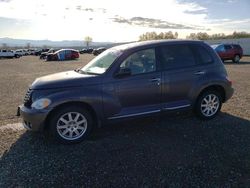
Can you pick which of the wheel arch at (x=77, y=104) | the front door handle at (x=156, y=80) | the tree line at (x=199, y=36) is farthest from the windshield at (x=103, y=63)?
the tree line at (x=199, y=36)

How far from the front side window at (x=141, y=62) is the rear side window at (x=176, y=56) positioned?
216mm

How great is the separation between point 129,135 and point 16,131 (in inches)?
95.7

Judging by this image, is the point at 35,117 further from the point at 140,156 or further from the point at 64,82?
the point at 140,156

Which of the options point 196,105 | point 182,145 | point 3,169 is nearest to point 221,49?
point 196,105

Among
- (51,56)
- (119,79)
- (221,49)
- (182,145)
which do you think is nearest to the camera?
(182,145)

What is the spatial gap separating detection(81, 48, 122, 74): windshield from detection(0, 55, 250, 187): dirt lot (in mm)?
1268

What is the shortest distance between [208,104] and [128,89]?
211 centimetres

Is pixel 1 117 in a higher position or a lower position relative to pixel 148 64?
lower

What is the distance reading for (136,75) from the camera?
18.3ft

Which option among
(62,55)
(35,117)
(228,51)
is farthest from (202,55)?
(62,55)

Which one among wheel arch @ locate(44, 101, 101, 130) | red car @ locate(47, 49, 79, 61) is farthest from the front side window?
red car @ locate(47, 49, 79, 61)

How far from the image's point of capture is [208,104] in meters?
6.50

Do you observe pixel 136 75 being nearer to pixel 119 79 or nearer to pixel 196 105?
pixel 119 79

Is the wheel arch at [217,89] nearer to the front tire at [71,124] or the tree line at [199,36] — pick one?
the front tire at [71,124]
